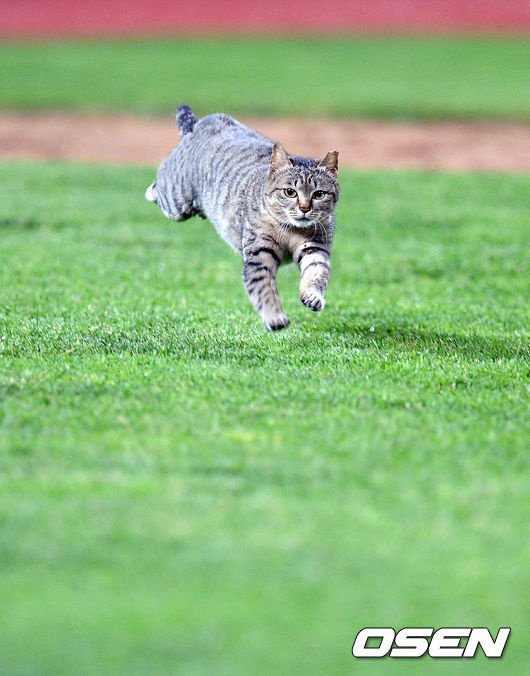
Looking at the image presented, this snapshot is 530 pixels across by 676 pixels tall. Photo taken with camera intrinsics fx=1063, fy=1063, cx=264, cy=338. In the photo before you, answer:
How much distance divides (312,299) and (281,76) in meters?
14.9

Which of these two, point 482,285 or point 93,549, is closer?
point 93,549

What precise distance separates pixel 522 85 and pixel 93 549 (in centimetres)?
1691

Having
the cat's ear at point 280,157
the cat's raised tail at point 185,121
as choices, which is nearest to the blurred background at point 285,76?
the cat's raised tail at point 185,121

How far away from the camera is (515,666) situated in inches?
122

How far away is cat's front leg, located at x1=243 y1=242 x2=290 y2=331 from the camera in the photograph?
222 inches

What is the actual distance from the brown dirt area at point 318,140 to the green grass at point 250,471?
644cm

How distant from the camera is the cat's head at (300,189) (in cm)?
575

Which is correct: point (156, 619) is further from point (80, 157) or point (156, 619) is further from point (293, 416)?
point (80, 157)

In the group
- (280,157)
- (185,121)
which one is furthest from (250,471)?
(185,121)

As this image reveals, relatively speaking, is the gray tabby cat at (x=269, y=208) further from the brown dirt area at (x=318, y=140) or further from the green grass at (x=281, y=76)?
the green grass at (x=281, y=76)

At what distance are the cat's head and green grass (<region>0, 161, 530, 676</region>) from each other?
2.45 ft

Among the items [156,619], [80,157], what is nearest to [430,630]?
[156,619]

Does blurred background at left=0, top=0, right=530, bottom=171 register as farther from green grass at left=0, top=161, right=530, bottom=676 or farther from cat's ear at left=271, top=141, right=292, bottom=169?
cat's ear at left=271, top=141, right=292, bottom=169

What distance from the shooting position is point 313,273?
5.73 m
